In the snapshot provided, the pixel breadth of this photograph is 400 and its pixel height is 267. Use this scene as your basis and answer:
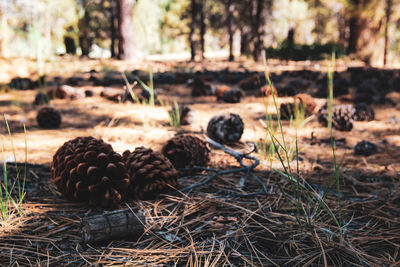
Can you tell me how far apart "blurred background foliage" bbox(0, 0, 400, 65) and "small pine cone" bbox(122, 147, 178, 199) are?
1212 millimetres

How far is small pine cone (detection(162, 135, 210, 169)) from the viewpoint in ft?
5.57

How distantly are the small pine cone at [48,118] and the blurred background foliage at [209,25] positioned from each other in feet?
2.59

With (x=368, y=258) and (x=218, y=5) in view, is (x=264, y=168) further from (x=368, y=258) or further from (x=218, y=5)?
(x=218, y=5)

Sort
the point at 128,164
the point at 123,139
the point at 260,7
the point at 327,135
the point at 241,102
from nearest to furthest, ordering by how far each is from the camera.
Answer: the point at 128,164
the point at 123,139
the point at 327,135
the point at 241,102
the point at 260,7

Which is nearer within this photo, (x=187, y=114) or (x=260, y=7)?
(x=187, y=114)

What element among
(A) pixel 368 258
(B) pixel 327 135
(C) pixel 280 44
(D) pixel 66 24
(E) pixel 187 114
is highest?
(D) pixel 66 24

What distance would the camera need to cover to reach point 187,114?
284cm

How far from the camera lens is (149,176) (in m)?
1.36

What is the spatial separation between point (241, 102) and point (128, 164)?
111 inches

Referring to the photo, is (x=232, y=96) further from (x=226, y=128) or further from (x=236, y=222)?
(x=236, y=222)

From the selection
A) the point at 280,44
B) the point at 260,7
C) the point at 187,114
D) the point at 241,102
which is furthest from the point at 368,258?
the point at 280,44

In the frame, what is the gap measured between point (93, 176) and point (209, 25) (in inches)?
1131

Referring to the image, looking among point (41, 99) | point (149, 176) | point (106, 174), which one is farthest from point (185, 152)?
point (41, 99)

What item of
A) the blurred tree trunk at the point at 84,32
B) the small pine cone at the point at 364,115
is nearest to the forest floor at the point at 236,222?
the small pine cone at the point at 364,115
